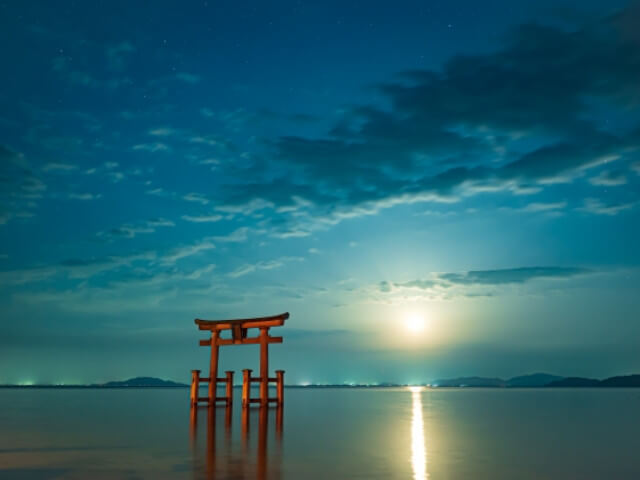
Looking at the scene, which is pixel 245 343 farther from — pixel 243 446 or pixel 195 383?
pixel 243 446

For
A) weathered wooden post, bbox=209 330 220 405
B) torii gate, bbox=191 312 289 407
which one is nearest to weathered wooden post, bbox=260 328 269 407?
torii gate, bbox=191 312 289 407

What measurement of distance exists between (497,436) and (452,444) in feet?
13.0

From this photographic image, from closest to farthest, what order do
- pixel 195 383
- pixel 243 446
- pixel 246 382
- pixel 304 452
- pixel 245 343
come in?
1. pixel 304 452
2. pixel 243 446
3. pixel 246 382
4. pixel 245 343
5. pixel 195 383

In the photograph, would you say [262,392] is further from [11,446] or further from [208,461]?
[208,461]

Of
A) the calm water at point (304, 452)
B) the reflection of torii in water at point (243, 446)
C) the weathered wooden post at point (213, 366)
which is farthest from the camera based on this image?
the weathered wooden post at point (213, 366)

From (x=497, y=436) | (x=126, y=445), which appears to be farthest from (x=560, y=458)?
(x=126, y=445)

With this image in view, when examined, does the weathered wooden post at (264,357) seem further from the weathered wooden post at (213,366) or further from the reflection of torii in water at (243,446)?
the weathered wooden post at (213,366)

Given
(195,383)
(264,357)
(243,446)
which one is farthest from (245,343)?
(243,446)

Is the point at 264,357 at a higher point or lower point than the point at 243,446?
higher

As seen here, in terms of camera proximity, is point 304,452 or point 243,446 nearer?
point 304,452

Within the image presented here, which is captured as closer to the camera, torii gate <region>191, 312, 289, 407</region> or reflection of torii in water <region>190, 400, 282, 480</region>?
reflection of torii in water <region>190, 400, 282, 480</region>

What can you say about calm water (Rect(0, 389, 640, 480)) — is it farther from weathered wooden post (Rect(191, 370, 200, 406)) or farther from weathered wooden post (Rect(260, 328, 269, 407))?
weathered wooden post (Rect(191, 370, 200, 406))

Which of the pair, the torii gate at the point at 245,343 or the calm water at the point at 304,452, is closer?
the calm water at the point at 304,452

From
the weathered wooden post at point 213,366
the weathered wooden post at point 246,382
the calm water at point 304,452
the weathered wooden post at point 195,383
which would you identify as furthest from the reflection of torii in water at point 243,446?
the weathered wooden post at point 195,383
